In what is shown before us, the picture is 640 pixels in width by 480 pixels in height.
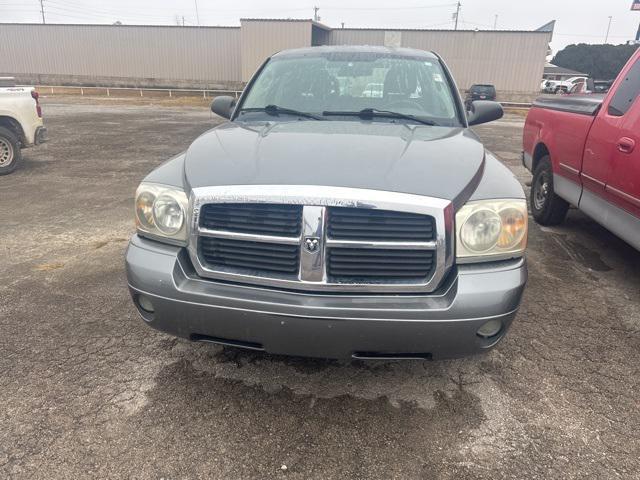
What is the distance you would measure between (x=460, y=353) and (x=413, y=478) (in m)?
0.58

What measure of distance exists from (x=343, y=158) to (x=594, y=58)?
86.5 metres

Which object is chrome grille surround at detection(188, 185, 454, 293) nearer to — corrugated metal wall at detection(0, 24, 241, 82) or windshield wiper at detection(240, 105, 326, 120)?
windshield wiper at detection(240, 105, 326, 120)

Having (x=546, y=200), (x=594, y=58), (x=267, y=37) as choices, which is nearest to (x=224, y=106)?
(x=546, y=200)

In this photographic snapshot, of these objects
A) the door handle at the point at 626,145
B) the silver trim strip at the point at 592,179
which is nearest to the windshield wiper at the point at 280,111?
the door handle at the point at 626,145

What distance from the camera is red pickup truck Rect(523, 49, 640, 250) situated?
3553 mm

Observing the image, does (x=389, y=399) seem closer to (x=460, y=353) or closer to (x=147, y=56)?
(x=460, y=353)

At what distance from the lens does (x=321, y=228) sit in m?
2.05

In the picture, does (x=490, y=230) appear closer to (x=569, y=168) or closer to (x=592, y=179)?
(x=592, y=179)

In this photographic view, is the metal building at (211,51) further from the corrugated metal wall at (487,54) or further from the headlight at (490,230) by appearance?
the headlight at (490,230)

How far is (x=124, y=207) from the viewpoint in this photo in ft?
19.6

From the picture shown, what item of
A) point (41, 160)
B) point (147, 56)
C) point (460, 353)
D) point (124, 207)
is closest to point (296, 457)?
point (460, 353)

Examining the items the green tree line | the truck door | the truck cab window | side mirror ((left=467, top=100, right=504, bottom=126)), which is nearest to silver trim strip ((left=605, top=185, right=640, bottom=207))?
the truck door

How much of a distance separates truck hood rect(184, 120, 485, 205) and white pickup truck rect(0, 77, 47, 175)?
6386mm

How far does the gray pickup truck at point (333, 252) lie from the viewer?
205 centimetres
